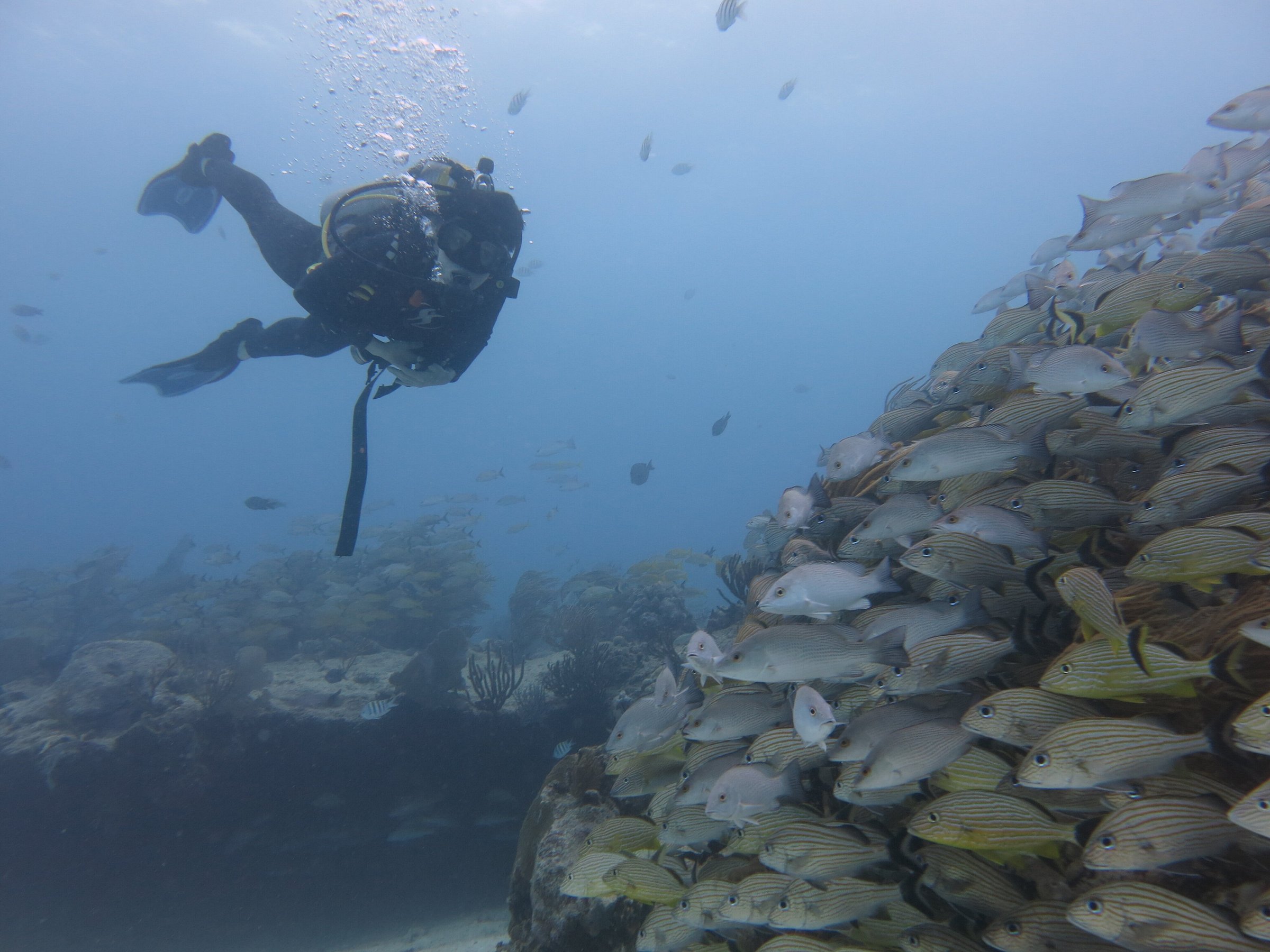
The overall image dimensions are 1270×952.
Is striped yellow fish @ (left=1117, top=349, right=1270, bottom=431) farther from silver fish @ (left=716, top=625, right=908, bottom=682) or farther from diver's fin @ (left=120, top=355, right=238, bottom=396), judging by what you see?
diver's fin @ (left=120, top=355, right=238, bottom=396)

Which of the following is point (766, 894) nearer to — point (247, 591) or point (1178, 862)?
point (1178, 862)

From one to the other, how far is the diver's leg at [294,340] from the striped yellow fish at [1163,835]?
23.5 feet

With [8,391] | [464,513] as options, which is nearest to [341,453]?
[8,391]

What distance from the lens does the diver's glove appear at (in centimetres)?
550

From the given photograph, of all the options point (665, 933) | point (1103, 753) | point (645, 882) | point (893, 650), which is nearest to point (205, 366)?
point (645, 882)

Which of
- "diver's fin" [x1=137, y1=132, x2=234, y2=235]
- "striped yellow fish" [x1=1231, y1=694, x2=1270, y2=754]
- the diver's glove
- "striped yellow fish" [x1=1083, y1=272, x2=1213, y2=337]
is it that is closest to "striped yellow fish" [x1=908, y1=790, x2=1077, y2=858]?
"striped yellow fish" [x1=1231, y1=694, x2=1270, y2=754]

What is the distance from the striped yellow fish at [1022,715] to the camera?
1888mm

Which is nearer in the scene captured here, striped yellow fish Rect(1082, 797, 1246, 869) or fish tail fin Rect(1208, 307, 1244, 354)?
striped yellow fish Rect(1082, 797, 1246, 869)

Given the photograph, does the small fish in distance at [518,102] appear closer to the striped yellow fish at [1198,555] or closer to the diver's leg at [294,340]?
the diver's leg at [294,340]

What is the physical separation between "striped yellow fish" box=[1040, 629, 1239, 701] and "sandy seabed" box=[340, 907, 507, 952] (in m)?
7.69

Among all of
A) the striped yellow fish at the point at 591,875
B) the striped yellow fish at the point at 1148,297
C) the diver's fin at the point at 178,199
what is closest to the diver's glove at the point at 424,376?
the striped yellow fish at the point at 591,875

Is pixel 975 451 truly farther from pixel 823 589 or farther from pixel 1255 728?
pixel 1255 728

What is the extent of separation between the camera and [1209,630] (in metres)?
1.92

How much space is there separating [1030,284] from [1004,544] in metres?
2.89
